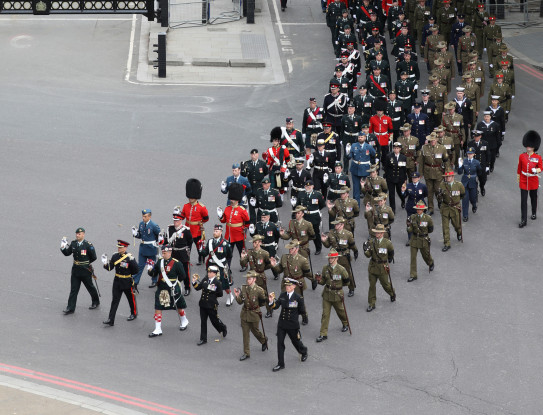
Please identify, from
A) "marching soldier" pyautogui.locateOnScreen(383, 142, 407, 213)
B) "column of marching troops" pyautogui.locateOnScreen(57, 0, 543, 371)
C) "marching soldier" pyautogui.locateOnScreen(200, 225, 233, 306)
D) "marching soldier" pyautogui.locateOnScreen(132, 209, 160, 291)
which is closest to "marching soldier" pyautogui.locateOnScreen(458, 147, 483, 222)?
"column of marching troops" pyautogui.locateOnScreen(57, 0, 543, 371)

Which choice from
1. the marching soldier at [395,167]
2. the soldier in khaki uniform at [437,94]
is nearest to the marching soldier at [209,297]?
the marching soldier at [395,167]

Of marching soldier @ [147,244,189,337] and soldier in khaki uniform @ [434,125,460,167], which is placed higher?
soldier in khaki uniform @ [434,125,460,167]

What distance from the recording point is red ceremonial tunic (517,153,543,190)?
25.7 metres

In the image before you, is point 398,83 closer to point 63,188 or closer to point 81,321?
point 63,188

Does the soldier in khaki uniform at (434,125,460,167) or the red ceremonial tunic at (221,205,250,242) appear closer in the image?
the red ceremonial tunic at (221,205,250,242)

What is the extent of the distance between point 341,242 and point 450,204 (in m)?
3.26

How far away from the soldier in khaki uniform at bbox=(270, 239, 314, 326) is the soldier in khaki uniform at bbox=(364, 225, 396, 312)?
3.83ft

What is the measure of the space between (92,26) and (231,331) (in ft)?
71.4

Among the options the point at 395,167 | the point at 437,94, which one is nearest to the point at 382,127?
the point at 395,167

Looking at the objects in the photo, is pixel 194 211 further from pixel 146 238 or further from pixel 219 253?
pixel 219 253

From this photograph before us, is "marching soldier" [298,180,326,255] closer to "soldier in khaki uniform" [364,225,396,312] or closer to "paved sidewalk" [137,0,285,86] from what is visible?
"soldier in khaki uniform" [364,225,396,312]

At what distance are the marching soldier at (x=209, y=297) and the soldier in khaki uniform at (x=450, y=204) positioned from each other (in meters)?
5.82

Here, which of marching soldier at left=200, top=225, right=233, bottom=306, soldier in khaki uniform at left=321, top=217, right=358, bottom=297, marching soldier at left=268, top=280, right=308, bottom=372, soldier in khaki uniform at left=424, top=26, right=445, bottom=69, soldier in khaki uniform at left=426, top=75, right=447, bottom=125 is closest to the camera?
marching soldier at left=268, top=280, right=308, bottom=372

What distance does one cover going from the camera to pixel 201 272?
2380cm
